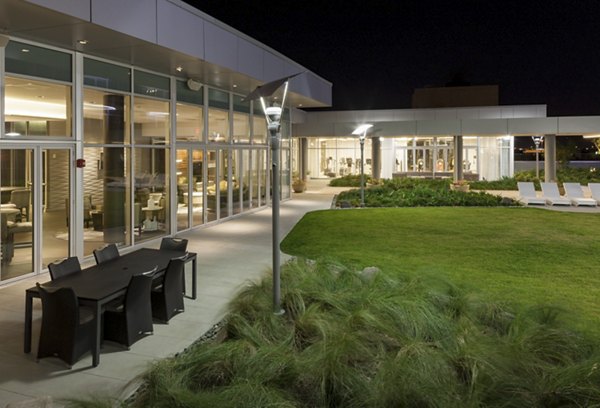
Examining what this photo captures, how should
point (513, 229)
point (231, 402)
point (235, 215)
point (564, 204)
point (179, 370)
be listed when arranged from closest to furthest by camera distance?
point (231, 402)
point (179, 370)
point (513, 229)
point (235, 215)
point (564, 204)

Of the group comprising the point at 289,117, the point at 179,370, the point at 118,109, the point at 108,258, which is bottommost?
the point at 179,370

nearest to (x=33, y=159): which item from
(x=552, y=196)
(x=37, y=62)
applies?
(x=37, y=62)

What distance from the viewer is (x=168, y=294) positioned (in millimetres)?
6535

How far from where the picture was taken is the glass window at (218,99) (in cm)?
1553

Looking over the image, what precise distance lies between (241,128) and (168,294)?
12.1m

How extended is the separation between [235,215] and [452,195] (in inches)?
393

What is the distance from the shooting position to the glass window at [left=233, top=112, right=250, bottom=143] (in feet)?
57.5

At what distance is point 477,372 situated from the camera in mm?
4199

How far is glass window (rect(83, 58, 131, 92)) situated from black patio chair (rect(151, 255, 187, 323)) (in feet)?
17.9

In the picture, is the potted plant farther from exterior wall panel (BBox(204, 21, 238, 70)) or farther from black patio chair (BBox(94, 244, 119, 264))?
black patio chair (BBox(94, 244, 119, 264))

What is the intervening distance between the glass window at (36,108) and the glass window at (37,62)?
0.16 m

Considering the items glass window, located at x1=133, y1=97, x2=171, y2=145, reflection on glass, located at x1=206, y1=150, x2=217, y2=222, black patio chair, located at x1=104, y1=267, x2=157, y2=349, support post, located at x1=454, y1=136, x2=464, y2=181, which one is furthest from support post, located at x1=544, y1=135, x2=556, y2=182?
black patio chair, located at x1=104, y1=267, x2=157, y2=349

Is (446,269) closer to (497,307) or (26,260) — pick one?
(497,307)

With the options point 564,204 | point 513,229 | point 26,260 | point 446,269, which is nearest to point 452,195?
point 564,204
